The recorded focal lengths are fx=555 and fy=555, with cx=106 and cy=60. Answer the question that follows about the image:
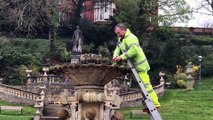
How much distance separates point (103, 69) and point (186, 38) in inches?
Result: 1596

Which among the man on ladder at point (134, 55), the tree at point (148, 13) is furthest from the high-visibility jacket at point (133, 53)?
the tree at point (148, 13)

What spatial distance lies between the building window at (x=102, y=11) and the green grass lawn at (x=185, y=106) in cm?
2151

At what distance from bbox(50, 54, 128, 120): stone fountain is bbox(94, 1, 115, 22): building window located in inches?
1678

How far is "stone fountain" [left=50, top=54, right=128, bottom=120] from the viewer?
12617 millimetres

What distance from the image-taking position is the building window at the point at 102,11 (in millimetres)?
55650

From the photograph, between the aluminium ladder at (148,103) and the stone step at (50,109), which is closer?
the aluminium ladder at (148,103)

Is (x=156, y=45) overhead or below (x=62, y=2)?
below

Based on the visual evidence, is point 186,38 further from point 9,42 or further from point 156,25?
point 9,42

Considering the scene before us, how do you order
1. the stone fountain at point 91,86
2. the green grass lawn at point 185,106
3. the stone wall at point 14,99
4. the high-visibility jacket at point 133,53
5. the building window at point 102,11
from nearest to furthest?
the high-visibility jacket at point 133,53
the stone fountain at point 91,86
the green grass lawn at point 185,106
the stone wall at point 14,99
the building window at point 102,11

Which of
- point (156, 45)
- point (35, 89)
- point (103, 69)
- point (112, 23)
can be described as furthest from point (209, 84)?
point (103, 69)

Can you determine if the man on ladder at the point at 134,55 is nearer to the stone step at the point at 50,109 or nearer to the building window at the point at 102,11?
the stone step at the point at 50,109

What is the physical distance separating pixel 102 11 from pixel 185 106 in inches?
1107

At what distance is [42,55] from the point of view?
148ft

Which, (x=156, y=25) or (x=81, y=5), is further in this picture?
(x=81, y=5)
